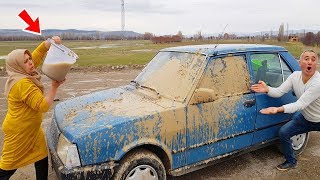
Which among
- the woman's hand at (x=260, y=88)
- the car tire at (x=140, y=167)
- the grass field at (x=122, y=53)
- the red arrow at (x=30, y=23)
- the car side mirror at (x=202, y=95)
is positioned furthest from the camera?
→ the grass field at (x=122, y=53)

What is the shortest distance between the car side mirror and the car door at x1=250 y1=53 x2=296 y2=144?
36.8 inches

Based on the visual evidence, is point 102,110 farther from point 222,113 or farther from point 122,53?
point 122,53

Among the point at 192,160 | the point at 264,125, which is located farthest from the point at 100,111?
the point at 264,125

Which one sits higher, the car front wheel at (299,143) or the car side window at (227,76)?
the car side window at (227,76)

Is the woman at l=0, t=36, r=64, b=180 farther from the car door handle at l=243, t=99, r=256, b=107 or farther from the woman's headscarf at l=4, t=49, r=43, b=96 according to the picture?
the car door handle at l=243, t=99, r=256, b=107

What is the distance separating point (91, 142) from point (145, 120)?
24.4 inches

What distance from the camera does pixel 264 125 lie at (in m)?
4.27

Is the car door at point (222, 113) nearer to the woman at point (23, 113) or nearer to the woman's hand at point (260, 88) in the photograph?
the woman's hand at point (260, 88)

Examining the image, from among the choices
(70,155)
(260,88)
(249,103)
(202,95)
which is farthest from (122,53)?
(70,155)

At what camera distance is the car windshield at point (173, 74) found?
12.3 ft

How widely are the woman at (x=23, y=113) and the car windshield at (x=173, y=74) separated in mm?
1401

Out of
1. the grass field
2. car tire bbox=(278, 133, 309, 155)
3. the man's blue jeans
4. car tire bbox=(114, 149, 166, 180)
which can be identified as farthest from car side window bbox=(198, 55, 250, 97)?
the grass field

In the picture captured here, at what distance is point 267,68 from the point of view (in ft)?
14.8

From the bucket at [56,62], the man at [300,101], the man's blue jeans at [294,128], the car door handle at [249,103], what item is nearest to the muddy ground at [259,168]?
the man at [300,101]
